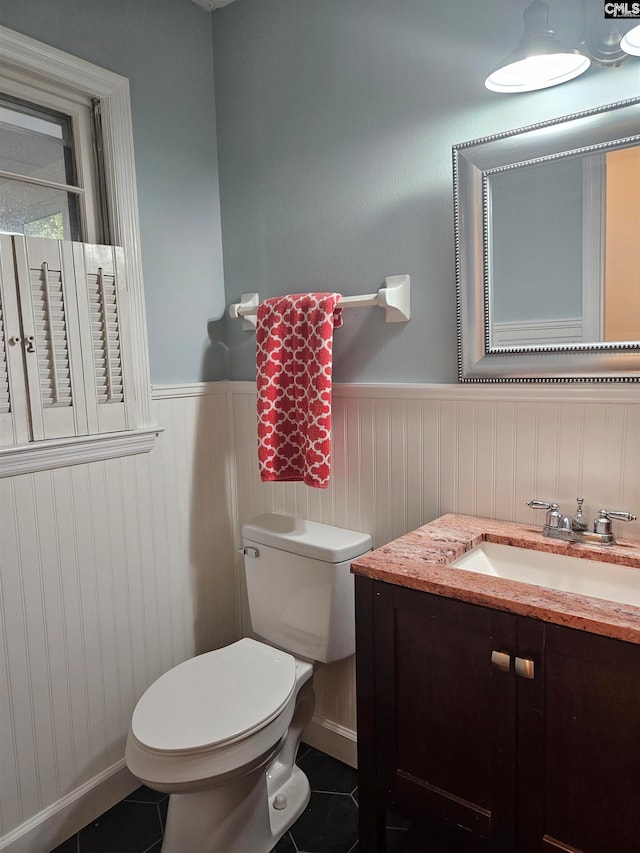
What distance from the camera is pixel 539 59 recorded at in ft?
4.13

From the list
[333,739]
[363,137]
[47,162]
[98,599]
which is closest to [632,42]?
[363,137]

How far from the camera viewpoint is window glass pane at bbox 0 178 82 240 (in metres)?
1.53

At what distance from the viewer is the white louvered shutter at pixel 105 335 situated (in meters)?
1.63

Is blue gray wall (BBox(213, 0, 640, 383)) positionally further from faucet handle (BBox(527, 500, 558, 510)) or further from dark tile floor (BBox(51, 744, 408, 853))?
dark tile floor (BBox(51, 744, 408, 853))

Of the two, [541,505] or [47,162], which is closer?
[541,505]

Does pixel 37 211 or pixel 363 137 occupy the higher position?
pixel 363 137

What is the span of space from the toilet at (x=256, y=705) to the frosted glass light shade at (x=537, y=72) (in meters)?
1.22

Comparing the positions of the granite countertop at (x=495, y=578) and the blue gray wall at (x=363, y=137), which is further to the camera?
the blue gray wall at (x=363, y=137)

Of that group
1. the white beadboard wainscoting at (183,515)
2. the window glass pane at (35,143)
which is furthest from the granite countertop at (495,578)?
the window glass pane at (35,143)

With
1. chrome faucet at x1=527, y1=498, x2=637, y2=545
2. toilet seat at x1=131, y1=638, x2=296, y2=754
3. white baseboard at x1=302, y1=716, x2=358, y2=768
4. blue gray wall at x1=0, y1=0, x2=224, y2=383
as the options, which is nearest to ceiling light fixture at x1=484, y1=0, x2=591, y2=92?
chrome faucet at x1=527, y1=498, x2=637, y2=545

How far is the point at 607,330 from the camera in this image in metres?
1.27

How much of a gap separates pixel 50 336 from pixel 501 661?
1.34 meters

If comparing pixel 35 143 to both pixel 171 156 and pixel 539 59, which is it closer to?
pixel 171 156

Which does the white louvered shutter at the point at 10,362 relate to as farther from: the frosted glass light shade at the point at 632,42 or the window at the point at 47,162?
the frosted glass light shade at the point at 632,42
